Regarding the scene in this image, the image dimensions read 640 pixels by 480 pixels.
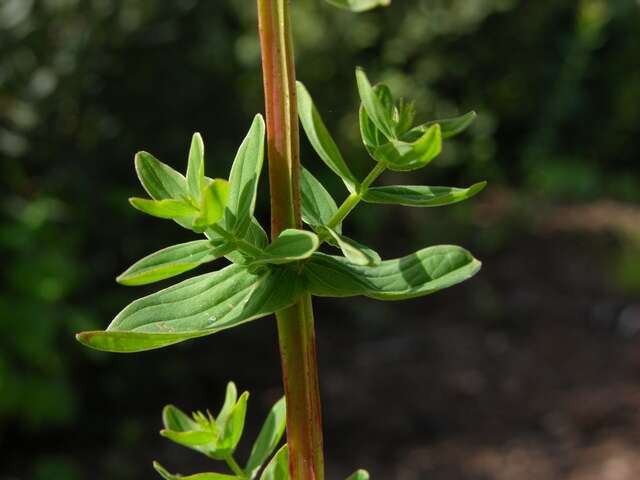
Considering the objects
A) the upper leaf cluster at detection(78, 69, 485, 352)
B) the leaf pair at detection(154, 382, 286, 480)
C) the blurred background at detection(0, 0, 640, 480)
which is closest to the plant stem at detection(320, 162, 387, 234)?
the upper leaf cluster at detection(78, 69, 485, 352)

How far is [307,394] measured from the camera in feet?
1.57

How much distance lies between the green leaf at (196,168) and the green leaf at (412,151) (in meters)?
0.09

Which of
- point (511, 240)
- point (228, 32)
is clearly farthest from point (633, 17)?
point (228, 32)

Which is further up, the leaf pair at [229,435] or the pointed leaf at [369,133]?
the pointed leaf at [369,133]

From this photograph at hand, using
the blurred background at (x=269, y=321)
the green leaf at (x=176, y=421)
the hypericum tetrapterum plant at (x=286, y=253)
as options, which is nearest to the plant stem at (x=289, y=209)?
the hypericum tetrapterum plant at (x=286, y=253)

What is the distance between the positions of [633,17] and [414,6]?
150cm

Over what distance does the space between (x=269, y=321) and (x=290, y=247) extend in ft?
10.5

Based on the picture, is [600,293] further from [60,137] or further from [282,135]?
[282,135]

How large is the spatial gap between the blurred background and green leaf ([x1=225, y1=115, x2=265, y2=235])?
246 cm

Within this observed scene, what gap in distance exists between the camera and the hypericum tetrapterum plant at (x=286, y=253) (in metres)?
0.45

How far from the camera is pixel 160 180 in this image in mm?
501

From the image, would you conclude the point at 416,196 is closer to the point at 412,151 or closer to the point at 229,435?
the point at 412,151

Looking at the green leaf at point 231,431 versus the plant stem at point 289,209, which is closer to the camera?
the plant stem at point 289,209

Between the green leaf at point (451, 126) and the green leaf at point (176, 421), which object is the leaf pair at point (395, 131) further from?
the green leaf at point (176, 421)
